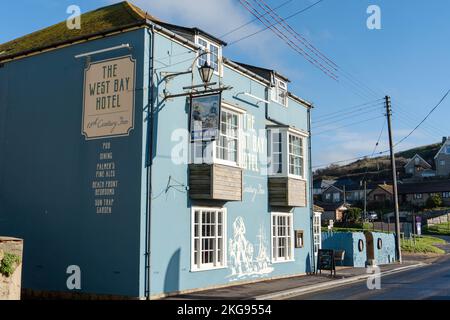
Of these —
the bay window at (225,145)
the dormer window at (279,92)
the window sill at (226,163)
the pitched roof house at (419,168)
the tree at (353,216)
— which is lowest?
the tree at (353,216)

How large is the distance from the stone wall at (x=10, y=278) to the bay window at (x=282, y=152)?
1078 cm

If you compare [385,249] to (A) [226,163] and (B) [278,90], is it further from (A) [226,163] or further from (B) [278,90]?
(A) [226,163]

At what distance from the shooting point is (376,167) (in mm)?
129250

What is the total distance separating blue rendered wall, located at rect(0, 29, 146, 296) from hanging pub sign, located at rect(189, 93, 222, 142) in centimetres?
171

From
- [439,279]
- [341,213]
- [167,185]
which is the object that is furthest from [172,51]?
[341,213]

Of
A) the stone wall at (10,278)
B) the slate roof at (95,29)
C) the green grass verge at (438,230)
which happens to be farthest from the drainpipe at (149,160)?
the green grass verge at (438,230)

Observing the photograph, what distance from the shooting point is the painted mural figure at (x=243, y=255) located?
17.1 m

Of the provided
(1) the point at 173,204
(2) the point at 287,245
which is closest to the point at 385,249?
(2) the point at 287,245

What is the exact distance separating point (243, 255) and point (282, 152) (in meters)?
4.98

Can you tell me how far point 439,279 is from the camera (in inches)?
790

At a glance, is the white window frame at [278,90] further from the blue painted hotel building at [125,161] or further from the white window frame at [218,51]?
the white window frame at [218,51]

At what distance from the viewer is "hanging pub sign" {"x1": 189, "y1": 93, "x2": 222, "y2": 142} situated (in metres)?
14.1

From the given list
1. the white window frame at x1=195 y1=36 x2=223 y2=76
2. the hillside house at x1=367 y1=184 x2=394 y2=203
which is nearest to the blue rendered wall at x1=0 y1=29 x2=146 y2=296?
the white window frame at x1=195 y1=36 x2=223 y2=76

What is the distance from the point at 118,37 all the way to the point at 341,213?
69794mm
